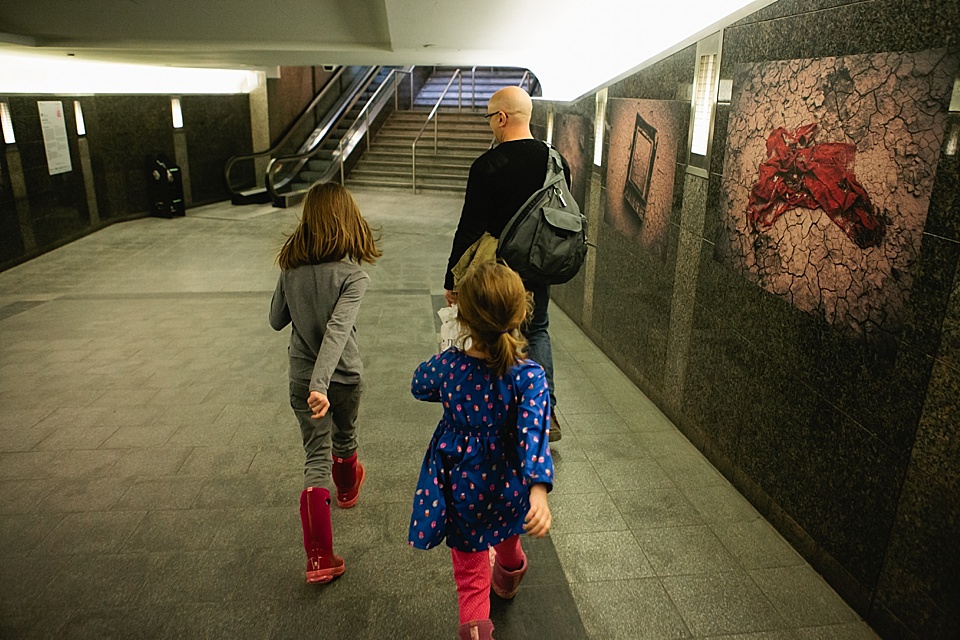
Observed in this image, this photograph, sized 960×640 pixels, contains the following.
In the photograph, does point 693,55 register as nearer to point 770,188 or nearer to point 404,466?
point 770,188

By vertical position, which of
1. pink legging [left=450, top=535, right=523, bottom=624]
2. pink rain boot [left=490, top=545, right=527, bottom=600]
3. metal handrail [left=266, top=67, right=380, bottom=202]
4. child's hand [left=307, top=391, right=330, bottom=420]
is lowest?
pink rain boot [left=490, top=545, right=527, bottom=600]

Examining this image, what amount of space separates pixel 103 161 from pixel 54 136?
134 cm

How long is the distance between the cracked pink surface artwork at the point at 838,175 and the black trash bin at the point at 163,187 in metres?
9.79

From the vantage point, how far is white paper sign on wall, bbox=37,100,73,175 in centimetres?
839

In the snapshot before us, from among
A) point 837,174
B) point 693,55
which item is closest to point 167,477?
point 837,174

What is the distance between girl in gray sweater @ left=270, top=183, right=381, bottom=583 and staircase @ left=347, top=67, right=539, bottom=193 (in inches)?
445

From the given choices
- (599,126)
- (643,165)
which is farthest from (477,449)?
(599,126)

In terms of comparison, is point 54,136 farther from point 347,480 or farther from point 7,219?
point 347,480

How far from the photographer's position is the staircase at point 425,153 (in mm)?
14492

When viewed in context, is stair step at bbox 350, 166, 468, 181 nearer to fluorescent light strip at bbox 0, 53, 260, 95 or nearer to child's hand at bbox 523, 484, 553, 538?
fluorescent light strip at bbox 0, 53, 260, 95

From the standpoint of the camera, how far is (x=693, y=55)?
3.66 m

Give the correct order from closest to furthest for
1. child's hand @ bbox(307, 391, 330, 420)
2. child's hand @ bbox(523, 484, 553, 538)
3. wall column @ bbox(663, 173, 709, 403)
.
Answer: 1. child's hand @ bbox(523, 484, 553, 538)
2. child's hand @ bbox(307, 391, 330, 420)
3. wall column @ bbox(663, 173, 709, 403)

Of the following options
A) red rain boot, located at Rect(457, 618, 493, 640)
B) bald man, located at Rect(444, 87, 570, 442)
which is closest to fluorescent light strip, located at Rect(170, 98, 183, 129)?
bald man, located at Rect(444, 87, 570, 442)

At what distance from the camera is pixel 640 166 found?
4.45 m
